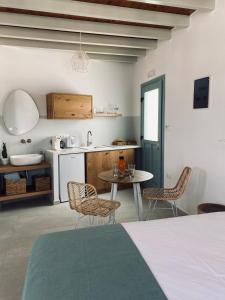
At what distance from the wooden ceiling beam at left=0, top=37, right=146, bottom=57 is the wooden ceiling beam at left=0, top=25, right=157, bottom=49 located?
422 mm

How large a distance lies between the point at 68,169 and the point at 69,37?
2174 millimetres

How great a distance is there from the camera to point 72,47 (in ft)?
13.9

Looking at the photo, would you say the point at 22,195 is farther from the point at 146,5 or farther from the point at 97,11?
the point at 146,5

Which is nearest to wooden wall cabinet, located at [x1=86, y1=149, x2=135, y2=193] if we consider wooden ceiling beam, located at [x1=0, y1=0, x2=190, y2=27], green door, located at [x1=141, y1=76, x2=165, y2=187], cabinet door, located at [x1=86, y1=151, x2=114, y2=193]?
cabinet door, located at [x1=86, y1=151, x2=114, y2=193]

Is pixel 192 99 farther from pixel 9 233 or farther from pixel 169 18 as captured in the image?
pixel 9 233

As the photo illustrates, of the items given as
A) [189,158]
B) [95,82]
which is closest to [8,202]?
[95,82]

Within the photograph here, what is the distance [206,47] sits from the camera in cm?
305

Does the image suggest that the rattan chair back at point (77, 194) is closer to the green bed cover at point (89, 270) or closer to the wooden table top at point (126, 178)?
the wooden table top at point (126, 178)

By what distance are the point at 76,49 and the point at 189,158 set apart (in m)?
2.72

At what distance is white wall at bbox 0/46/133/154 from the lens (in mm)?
4345

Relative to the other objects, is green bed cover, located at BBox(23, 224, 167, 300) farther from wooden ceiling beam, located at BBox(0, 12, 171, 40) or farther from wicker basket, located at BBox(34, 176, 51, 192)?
wooden ceiling beam, located at BBox(0, 12, 171, 40)

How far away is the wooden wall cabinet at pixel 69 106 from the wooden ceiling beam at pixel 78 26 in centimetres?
134

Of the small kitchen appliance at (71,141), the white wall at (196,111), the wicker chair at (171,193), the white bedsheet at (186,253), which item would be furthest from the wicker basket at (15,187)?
the white bedsheet at (186,253)

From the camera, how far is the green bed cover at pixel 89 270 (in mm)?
1132
